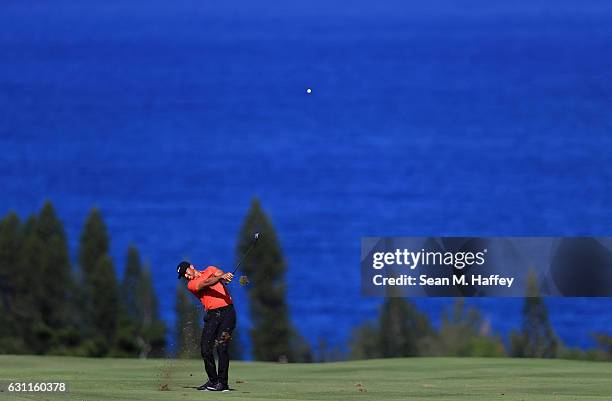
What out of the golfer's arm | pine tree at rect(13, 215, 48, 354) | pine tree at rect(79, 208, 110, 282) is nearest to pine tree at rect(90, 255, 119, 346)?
pine tree at rect(79, 208, 110, 282)

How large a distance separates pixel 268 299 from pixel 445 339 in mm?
7413

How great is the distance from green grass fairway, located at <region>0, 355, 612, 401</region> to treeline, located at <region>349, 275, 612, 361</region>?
11.0m

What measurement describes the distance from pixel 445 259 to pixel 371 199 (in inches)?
2639

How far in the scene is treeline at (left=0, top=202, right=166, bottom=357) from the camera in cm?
4541

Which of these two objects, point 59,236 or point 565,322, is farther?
point 565,322

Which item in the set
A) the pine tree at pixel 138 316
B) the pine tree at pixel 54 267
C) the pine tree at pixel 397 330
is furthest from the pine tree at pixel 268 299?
the pine tree at pixel 54 267

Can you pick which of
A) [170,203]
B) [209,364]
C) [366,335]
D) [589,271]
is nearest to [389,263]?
[589,271]

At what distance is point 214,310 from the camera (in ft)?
65.2

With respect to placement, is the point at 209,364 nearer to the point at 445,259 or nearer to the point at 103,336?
the point at 445,259

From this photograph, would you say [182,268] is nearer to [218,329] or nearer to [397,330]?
[218,329]

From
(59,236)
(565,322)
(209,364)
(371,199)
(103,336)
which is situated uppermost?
(371,199)

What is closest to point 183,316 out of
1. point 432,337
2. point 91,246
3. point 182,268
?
point 91,246

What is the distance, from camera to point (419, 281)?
133 feet

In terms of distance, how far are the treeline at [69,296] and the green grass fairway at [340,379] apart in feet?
36.9
